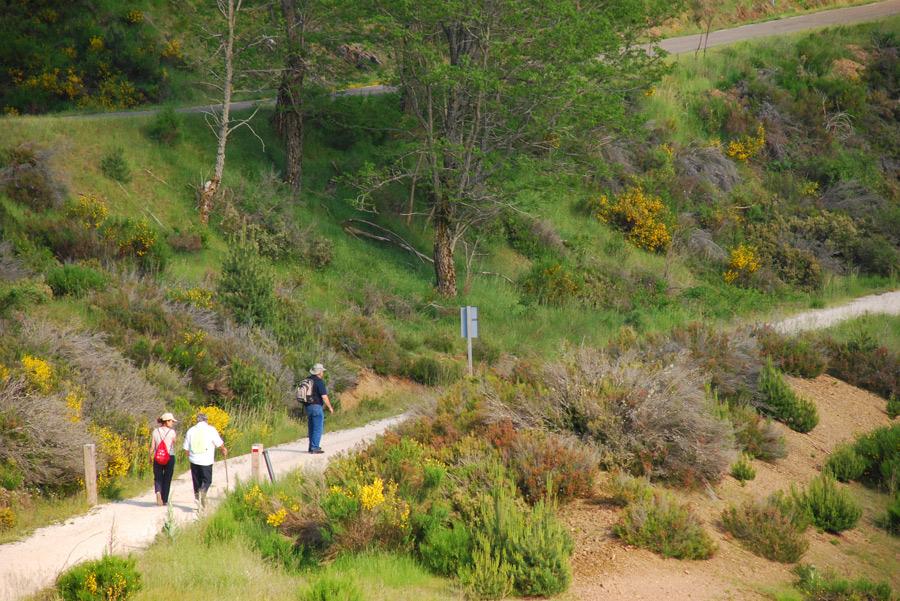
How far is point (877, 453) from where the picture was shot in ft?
49.1

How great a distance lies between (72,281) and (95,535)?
10.4m

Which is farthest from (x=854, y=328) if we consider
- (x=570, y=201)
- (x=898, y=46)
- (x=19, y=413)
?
(x=898, y=46)

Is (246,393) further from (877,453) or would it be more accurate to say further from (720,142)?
(720,142)

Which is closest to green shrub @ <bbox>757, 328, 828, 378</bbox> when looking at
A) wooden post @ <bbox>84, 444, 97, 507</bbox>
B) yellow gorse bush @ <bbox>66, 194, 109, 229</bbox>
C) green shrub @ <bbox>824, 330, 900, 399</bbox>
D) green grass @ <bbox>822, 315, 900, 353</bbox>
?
green shrub @ <bbox>824, 330, 900, 399</bbox>

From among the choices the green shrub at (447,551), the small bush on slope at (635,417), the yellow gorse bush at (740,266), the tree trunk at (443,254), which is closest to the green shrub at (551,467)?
the small bush on slope at (635,417)

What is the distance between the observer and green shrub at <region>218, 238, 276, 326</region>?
68.2ft

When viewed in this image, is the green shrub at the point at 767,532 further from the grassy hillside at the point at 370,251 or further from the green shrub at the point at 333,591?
the green shrub at the point at 333,591

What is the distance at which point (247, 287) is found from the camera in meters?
21.0

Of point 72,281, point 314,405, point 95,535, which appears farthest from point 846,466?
point 72,281

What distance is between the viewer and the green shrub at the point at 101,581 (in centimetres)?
820

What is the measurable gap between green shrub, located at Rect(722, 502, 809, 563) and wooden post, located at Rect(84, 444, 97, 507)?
7.63 metres

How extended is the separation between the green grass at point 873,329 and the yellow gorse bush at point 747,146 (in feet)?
52.3

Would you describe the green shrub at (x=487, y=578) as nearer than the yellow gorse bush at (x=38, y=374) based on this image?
Yes

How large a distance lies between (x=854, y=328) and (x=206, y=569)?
19.3m
